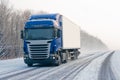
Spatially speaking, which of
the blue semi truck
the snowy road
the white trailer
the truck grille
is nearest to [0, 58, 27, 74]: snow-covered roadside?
the snowy road

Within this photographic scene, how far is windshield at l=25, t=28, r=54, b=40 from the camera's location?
27.2 meters

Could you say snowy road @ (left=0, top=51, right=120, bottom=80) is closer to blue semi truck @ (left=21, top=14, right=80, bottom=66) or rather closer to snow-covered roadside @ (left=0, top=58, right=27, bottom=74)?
snow-covered roadside @ (left=0, top=58, right=27, bottom=74)

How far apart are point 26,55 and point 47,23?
281 centimetres

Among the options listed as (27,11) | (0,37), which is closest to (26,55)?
(0,37)

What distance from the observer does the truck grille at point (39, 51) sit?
2714 centimetres

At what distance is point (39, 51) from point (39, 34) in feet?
4.05

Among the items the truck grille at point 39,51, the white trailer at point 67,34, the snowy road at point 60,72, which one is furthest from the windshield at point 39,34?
the white trailer at point 67,34

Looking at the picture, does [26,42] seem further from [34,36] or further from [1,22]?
[1,22]

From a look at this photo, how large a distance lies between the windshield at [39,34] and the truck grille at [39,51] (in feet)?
1.90

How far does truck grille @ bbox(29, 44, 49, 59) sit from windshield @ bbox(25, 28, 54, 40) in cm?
58

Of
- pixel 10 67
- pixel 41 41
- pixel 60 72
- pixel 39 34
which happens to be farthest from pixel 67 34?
pixel 60 72

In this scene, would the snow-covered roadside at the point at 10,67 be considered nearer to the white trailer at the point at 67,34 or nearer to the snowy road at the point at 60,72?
the snowy road at the point at 60,72

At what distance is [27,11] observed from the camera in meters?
96.5

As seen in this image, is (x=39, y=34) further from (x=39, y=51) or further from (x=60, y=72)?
(x=60, y=72)
